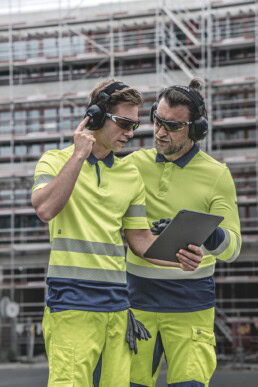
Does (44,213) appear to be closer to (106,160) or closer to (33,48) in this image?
(106,160)

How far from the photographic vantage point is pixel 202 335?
9.11 ft

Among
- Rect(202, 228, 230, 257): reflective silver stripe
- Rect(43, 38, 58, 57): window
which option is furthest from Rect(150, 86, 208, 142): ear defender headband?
Rect(43, 38, 58, 57): window

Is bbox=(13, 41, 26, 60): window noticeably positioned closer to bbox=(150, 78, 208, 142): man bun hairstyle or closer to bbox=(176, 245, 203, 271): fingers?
bbox=(150, 78, 208, 142): man bun hairstyle

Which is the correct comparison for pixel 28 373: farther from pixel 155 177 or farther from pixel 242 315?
pixel 155 177

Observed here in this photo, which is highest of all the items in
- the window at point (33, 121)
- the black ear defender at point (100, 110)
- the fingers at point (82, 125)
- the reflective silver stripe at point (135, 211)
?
the window at point (33, 121)

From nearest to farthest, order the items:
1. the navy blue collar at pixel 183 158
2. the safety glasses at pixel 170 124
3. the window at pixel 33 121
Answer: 1. the safety glasses at pixel 170 124
2. the navy blue collar at pixel 183 158
3. the window at pixel 33 121

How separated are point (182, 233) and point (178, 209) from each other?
0.42 metres

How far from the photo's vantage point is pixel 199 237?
245cm

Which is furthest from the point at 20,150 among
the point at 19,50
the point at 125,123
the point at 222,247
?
the point at 125,123

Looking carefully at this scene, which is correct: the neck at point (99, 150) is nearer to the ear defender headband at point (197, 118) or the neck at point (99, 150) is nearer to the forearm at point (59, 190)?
the forearm at point (59, 190)

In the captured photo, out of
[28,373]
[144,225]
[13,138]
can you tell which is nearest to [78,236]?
[144,225]

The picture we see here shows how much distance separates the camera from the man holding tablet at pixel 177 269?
275 centimetres

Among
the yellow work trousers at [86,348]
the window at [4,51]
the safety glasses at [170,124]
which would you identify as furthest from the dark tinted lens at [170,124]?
the window at [4,51]

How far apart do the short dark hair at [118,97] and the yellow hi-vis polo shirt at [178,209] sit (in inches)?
14.3
